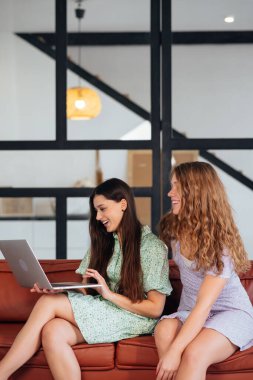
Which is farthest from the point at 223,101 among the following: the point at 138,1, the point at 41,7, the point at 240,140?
the point at 41,7

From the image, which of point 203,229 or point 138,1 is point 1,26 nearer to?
point 138,1

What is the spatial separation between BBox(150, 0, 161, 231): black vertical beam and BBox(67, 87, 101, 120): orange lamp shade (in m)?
0.37

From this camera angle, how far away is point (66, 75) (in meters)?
5.35

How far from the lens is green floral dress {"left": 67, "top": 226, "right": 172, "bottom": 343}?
346 cm

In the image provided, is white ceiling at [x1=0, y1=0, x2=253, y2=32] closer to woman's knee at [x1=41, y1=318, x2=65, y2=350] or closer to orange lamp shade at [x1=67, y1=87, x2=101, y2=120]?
orange lamp shade at [x1=67, y1=87, x2=101, y2=120]

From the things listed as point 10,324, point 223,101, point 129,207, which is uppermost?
point 223,101

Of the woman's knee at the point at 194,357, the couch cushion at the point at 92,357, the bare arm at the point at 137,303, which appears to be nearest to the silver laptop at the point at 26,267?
the bare arm at the point at 137,303

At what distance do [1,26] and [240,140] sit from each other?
1733mm

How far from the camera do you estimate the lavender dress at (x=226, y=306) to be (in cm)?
325

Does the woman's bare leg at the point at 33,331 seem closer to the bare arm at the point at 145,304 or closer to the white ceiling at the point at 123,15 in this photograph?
the bare arm at the point at 145,304

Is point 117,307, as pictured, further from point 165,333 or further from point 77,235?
point 77,235

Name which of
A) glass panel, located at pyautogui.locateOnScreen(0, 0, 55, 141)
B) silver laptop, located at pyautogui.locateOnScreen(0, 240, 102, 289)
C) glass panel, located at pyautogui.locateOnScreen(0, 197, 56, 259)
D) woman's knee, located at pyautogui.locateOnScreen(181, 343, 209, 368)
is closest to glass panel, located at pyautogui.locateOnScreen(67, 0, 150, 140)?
glass panel, located at pyautogui.locateOnScreen(0, 0, 55, 141)

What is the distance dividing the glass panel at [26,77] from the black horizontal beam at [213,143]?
828mm

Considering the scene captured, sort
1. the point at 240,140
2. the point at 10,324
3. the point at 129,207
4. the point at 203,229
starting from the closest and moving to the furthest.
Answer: the point at 203,229 < the point at 129,207 < the point at 10,324 < the point at 240,140
